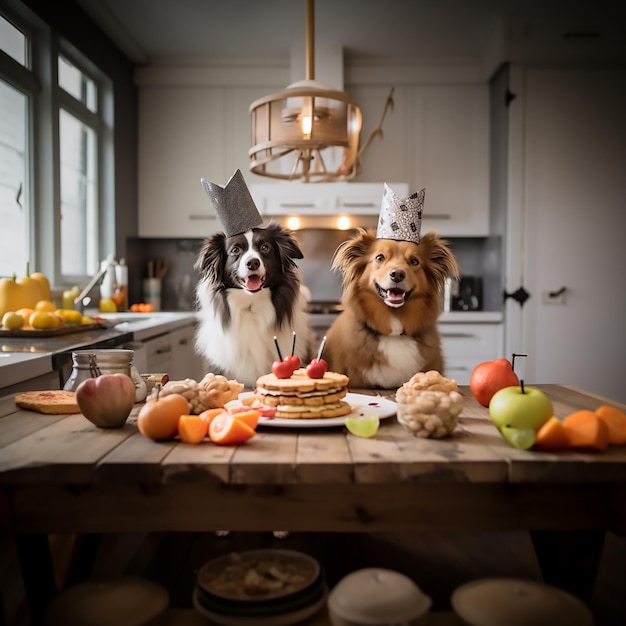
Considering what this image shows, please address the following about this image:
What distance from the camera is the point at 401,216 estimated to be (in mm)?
1909

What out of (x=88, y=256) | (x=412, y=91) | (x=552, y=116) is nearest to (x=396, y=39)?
(x=412, y=91)

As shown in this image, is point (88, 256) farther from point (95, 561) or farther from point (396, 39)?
point (95, 561)

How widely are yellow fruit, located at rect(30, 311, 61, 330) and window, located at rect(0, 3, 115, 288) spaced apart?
97cm

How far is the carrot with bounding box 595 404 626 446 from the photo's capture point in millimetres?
1040

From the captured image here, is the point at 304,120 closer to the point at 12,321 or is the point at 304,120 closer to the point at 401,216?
the point at 401,216

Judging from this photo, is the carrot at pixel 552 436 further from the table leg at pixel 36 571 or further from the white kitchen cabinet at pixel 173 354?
the white kitchen cabinet at pixel 173 354

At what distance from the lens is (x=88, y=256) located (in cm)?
431

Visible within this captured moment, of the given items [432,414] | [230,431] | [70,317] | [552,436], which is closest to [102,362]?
[230,431]

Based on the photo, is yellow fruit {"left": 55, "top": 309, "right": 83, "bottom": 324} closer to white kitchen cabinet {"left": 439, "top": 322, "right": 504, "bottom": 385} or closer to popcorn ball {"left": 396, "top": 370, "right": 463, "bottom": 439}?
popcorn ball {"left": 396, "top": 370, "right": 463, "bottom": 439}

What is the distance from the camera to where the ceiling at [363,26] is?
3803 millimetres

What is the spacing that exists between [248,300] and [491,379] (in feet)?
2.95

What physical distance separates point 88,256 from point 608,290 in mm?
3787

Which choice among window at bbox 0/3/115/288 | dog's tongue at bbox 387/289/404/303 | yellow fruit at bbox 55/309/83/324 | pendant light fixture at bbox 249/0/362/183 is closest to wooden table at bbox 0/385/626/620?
dog's tongue at bbox 387/289/404/303

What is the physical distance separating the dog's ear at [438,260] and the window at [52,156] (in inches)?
94.2
